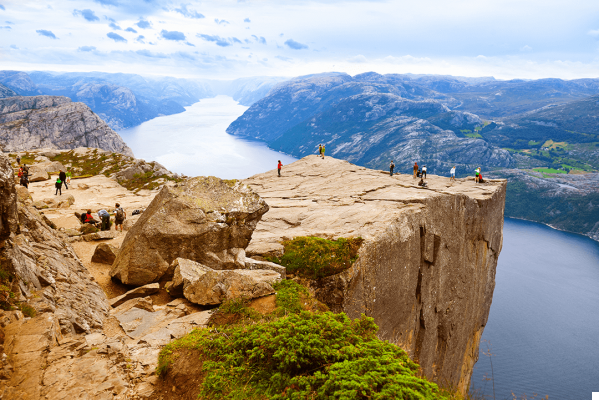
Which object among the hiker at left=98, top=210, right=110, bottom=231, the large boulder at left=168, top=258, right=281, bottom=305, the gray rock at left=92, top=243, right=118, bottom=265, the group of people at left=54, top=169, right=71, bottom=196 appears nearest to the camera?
the large boulder at left=168, top=258, right=281, bottom=305

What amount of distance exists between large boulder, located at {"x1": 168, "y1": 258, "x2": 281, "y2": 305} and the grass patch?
2.92 metres

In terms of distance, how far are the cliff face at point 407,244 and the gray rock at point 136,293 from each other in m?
4.53

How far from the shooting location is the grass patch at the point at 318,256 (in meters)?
15.2

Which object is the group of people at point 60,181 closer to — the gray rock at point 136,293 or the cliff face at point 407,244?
the cliff face at point 407,244

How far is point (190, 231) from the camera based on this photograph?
45.4 feet

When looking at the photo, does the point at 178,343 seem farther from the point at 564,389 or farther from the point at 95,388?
the point at 564,389

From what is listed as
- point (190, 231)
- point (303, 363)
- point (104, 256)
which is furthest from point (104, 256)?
point (303, 363)

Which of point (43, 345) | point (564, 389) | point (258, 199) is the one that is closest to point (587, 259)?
point (564, 389)

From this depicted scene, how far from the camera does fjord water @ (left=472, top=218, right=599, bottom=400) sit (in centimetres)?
6225

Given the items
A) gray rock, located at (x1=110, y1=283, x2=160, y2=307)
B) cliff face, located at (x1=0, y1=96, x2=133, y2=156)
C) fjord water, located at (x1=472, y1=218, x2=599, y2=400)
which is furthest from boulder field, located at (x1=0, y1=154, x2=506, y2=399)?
cliff face, located at (x1=0, y1=96, x2=133, y2=156)

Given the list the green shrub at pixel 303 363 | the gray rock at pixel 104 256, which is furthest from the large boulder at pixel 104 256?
the green shrub at pixel 303 363

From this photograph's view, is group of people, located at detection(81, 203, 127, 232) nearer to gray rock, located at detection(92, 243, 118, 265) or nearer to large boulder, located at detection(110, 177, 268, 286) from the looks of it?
gray rock, located at detection(92, 243, 118, 265)

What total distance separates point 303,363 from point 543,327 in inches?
3717

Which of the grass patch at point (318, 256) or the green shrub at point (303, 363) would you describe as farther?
the grass patch at point (318, 256)
